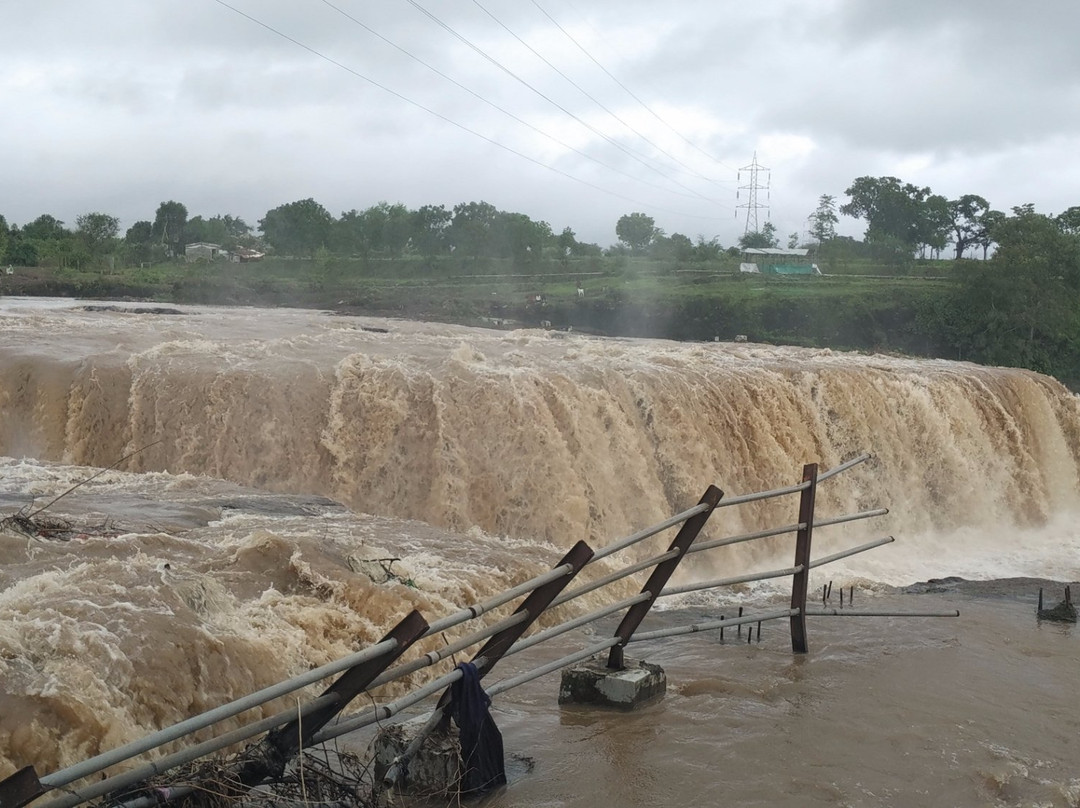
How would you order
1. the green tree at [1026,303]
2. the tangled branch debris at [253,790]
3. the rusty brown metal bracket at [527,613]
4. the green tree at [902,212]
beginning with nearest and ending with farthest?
1. the tangled branch debris at [253,790]
2. the rusty brown metal bracket at [527,613]
3. the green tree at [1026,303]
4. the green tree at [902,212]

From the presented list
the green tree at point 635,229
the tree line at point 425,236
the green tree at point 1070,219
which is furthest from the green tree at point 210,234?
the green tree at point 1070,219

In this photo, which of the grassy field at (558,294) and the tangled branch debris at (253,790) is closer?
the tangled branch debris at (253,790)

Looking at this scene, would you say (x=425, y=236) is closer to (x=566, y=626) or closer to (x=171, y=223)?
(x=171, y=223)

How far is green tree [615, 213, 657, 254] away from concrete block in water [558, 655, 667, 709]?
59107 millimetres

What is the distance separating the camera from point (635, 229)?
64625 mm

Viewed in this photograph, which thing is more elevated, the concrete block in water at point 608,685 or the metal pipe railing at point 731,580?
the metal pipe railing at point 731,580

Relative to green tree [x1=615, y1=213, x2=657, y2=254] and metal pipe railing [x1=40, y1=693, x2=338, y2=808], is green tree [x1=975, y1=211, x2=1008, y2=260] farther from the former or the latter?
metal pipe railing [x1=40, y1=693, x2=338, y2=808]

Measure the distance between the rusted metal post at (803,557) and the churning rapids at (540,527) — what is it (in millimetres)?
122

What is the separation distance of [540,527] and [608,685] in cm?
706

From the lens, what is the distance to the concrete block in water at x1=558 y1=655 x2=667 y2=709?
5113mm

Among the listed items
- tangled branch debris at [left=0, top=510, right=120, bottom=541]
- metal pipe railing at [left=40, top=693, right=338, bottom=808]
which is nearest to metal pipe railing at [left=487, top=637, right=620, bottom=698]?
metal pipe railing at [left=40, top=693, right=338, bottom=808]

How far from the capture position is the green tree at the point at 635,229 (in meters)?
63.8

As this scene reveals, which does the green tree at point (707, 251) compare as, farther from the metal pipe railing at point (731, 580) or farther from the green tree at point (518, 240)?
the metal pipe railing at point (731, 580)

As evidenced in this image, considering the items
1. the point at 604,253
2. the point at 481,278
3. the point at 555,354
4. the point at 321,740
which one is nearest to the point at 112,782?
the point at 321,740
